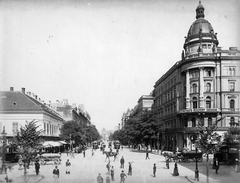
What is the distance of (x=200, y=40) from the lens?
6550cm

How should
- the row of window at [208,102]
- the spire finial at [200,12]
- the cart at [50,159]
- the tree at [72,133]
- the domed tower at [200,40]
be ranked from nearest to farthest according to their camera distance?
the cart at [50,159]
the row of window at [208,102]
the domed tower at [200,40]
the spire finial at [200,12]
the tree at [72,133]

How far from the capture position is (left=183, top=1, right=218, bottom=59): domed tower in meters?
65.1

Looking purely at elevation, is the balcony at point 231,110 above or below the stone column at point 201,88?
below

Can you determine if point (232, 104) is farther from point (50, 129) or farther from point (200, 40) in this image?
point (50, 129)

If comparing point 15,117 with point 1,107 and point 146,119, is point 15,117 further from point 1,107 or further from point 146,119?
point 146,119

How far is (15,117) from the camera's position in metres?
56.0

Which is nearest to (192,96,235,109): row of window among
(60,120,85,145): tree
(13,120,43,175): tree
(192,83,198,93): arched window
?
(192,83,198,93): arched window

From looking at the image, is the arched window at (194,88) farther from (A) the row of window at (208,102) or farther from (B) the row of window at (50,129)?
(B) the row of window at (50,129)

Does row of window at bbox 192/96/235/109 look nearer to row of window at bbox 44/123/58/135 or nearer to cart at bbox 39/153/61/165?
row of window at bbox 44/123/58/135

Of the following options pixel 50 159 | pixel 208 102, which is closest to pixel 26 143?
pixel 50 159

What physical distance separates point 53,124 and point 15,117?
52.8 feet

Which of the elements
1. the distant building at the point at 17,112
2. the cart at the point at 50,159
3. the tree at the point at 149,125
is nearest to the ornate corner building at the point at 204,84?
the tree at the point at 149,125

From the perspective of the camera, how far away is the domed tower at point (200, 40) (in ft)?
214

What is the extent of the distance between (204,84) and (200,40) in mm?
9666
